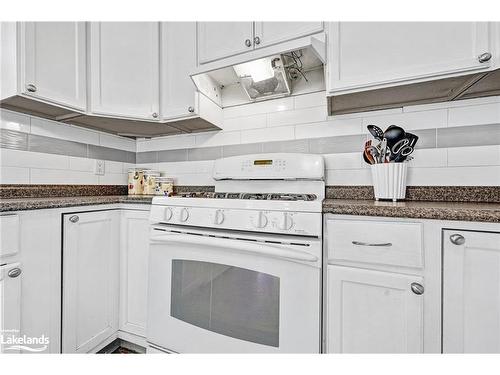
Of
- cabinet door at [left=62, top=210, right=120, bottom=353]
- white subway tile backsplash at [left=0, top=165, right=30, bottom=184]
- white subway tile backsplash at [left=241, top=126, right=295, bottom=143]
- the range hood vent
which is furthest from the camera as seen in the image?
white subway tile backsplash at [left=241, top=126, right=295, bottom=143]

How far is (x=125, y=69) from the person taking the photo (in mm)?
1594

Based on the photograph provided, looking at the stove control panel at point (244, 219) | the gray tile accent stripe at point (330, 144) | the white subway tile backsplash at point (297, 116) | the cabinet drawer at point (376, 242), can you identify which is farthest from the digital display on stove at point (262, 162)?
the cabinet drawer at point (376, 242)

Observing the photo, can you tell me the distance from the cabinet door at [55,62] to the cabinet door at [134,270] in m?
0.74

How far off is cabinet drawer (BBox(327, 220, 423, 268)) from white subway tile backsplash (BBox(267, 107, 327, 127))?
840 mm

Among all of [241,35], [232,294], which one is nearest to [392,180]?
[232,294]

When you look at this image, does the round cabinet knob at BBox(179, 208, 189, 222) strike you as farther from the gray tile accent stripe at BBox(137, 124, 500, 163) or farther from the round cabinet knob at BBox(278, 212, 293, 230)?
the gray tile accent stripe at BBox(137, 124, 500, 163)

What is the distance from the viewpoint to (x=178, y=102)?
1613 millimetres

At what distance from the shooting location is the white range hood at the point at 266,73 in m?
1.24

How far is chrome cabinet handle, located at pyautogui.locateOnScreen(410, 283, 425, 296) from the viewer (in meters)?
0.84

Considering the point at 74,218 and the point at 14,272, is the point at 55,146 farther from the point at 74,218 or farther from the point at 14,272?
the point at 14,272

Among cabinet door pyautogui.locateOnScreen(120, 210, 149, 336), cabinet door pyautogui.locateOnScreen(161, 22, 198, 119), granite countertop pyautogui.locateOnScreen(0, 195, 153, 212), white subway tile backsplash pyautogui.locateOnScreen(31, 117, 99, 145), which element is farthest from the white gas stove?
white subway tile backsplash pyautogui.locateOnScreen(31, 117, 99, 145)
